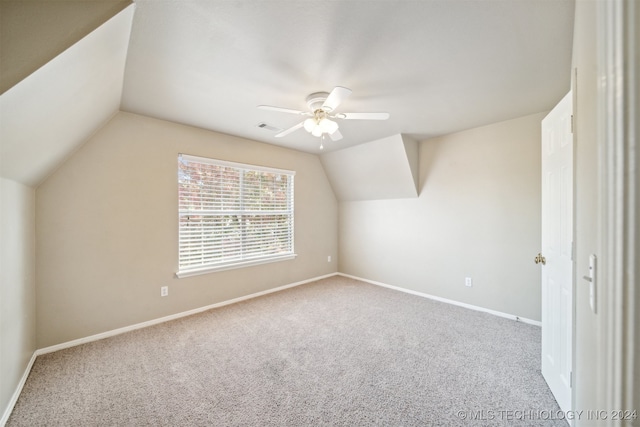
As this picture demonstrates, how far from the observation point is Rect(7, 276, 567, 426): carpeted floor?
5.52 feet

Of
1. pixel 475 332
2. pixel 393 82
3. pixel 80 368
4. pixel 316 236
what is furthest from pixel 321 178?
pixel 80 368

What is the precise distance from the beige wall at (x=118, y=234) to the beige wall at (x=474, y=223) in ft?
8.83

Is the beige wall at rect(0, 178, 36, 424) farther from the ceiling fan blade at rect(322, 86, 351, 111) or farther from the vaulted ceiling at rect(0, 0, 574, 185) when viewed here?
the ceiling fan blade at rect(322, 86, 351, 111)

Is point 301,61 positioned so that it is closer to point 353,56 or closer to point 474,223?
point 353,56

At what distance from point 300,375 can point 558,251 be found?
6.97 ft

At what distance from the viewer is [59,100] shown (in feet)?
5.20

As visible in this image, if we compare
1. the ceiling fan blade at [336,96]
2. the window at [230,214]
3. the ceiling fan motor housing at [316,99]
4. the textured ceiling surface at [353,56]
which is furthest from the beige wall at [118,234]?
the ceiling fan blade at [336,96]

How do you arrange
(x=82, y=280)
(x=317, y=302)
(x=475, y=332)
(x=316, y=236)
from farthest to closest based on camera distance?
(x=316, y=236) < (x=317, y=302) < (x=475, y=332) < (x=82, y=280)

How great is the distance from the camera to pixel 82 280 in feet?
8.52

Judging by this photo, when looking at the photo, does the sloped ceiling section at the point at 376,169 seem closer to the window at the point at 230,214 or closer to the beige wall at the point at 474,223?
the beige wall at the point at 474,223

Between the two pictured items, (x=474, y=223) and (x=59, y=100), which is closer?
(x=59, y=100)

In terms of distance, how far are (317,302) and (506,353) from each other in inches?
87.2

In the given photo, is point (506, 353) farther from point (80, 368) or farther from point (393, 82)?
point (80, 368)

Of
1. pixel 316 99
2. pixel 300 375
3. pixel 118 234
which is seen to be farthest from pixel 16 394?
pixel 316 99
